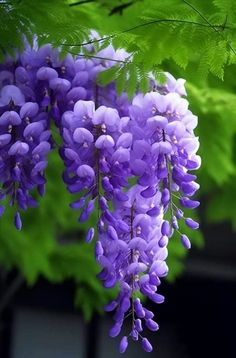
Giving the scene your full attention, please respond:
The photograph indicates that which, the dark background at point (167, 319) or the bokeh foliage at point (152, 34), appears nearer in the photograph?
the bokeh foliage at point (152, 34)

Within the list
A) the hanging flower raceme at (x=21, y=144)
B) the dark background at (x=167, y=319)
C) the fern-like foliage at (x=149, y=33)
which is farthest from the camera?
the dark background at (x=167, y=319)

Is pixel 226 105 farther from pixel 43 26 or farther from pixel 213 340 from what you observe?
pixel 213 340

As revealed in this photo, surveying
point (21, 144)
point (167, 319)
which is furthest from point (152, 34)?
point (167, 319)

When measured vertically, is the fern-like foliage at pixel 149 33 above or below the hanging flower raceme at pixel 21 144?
above

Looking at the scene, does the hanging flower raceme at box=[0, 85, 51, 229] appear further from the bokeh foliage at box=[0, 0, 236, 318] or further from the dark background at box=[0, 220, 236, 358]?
the dark background at box=[0, 220, 236, 358]

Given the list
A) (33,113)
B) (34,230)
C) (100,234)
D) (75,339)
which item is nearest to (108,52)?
(33,113)

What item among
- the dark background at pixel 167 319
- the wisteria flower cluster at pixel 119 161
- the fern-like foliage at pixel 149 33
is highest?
the fern-like foliage at pixel 149 33

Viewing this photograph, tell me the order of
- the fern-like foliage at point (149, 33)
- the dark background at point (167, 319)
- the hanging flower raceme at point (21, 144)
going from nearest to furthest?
1. the fern-like foliage at point (149, 33)
2. the hanging flower raceme at point (21, 144)
3. the dark background at point (167, 319)

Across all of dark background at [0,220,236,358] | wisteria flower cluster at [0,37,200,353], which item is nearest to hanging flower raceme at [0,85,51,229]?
wisteria flower cluster at [0,37,200,353]

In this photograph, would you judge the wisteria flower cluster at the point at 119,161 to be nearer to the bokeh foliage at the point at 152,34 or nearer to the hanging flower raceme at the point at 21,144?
the hanging flower raceme at the point at 21,144

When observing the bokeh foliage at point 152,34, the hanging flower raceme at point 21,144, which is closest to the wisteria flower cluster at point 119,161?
the hanging flower raceme at point 21,144

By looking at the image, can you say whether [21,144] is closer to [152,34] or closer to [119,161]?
[119,161]
